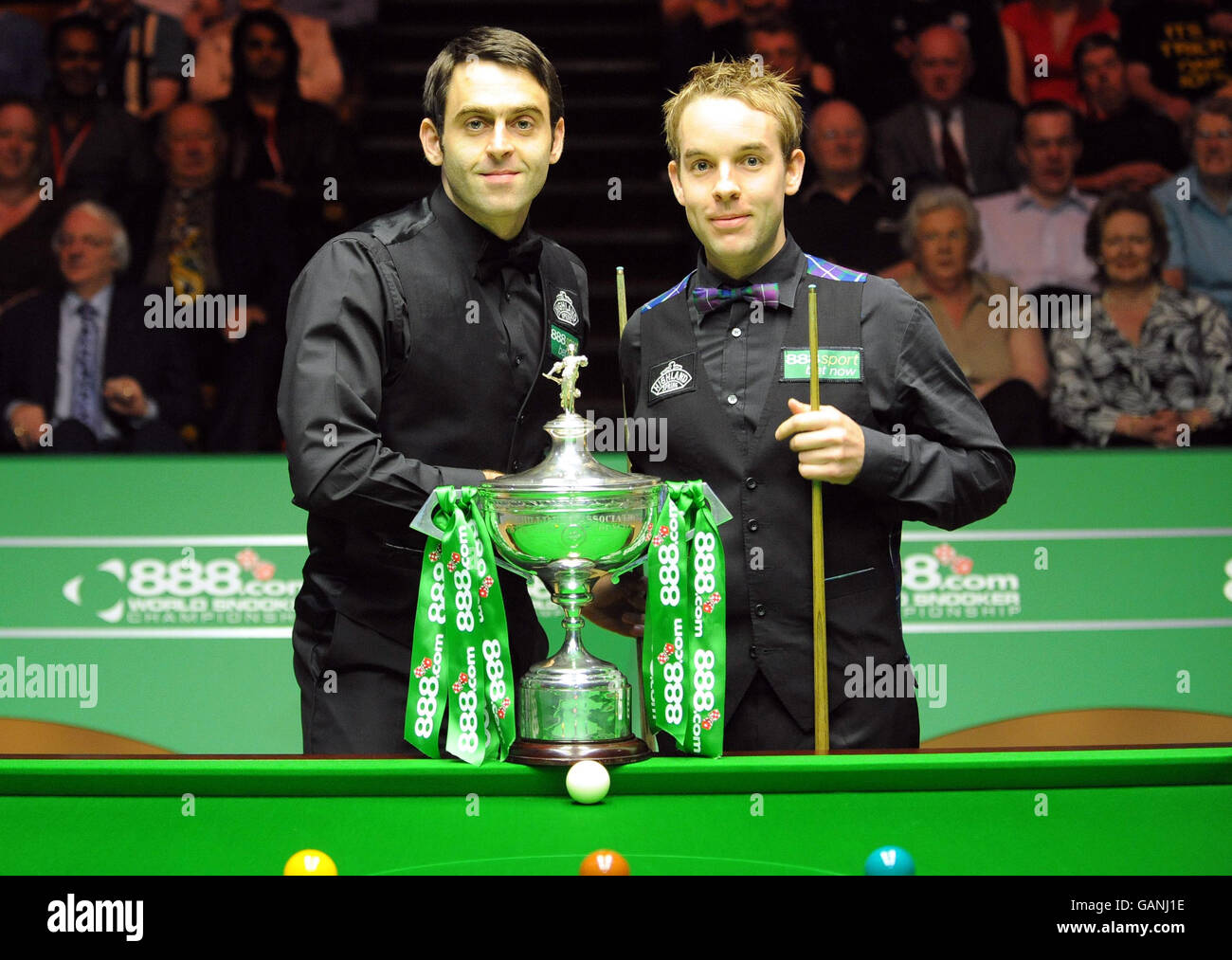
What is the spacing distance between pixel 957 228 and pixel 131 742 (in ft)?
10.0

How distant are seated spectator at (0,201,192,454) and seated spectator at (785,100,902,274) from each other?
2121 mm

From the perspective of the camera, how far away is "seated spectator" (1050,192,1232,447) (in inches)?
189

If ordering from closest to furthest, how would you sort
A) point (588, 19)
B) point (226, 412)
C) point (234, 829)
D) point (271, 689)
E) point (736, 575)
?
1. point (234, 829)
2. point (736, 575)
3. point (271, 689)
4. point (226, 412)
5. point (588, 19)

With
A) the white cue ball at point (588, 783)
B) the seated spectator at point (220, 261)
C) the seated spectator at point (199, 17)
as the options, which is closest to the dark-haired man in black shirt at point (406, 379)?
the white cue ball at point (588, 783)

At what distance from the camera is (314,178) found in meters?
5.13

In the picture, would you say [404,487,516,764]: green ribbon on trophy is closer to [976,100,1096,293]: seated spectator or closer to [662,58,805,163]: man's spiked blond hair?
[662,58,805,163]: man's spiked blond hair

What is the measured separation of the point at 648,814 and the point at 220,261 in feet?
11.9

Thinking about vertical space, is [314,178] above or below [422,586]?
above

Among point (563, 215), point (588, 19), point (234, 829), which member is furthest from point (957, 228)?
point (234, 829)

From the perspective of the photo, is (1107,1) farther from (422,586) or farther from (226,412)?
(422,586)

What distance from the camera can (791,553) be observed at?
236 centimetres

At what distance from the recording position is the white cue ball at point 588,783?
185 cm

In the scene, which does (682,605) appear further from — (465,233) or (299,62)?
(299,62)

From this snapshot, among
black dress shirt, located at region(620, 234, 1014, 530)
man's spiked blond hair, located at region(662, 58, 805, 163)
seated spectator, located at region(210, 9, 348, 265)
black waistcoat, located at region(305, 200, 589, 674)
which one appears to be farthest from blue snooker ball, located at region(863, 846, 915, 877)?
seated spectator, located at region(210, 9, 348, 265)
